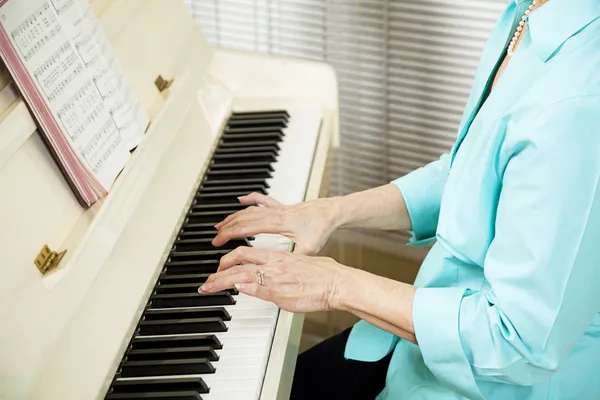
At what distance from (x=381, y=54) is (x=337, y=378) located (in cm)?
109

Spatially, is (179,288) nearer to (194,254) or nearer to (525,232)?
(194,254)

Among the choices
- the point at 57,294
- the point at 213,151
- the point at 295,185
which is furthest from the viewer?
the point at 213,151

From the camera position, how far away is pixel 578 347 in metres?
1.22

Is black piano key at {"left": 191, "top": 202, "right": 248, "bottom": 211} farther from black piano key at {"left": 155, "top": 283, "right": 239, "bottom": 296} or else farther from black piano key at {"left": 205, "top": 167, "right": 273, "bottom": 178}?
black piano key at {"left": 155, "top": 283, "right": 239, "bottom": 296}

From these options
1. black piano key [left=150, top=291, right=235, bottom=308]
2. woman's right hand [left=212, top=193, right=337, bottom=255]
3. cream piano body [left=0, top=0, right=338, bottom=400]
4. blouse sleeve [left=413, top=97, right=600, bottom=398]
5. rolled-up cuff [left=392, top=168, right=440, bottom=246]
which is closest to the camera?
blouse sleeve [left=413, top=97, right=600, bottom=398]

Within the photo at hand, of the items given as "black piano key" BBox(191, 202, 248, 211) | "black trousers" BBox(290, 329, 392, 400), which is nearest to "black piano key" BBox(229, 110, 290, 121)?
"black piano key" BBox(191, 202, 248, 211)

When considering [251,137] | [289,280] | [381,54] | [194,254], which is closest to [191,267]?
[194,254]

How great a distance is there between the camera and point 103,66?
4.70ft

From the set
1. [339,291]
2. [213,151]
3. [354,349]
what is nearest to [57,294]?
[339,291]

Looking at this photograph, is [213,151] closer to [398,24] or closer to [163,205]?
[163,205]

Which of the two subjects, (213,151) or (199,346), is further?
(213,151)

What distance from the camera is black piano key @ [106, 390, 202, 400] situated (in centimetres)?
116

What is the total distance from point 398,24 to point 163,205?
3.40ft

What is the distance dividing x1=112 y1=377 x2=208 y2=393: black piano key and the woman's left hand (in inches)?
6.3
